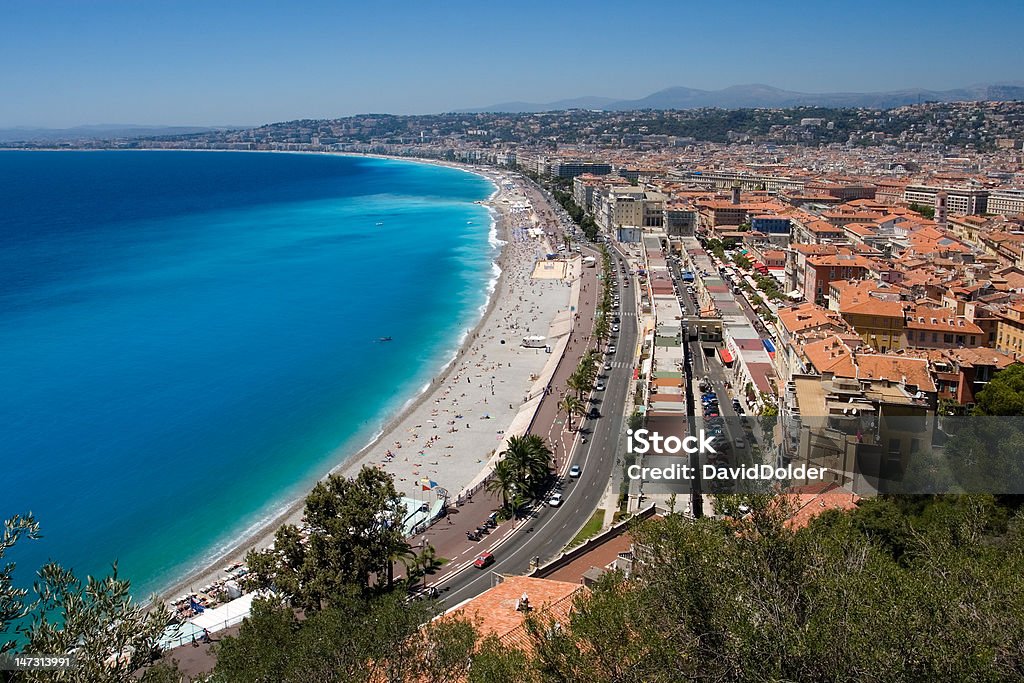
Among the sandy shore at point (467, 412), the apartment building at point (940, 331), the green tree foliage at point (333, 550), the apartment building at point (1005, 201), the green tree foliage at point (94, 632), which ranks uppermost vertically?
the green tree foliage at point (94, 632)

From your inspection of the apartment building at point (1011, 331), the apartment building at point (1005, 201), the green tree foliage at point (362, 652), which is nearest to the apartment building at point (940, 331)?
the apartment building at point (1011, 331)

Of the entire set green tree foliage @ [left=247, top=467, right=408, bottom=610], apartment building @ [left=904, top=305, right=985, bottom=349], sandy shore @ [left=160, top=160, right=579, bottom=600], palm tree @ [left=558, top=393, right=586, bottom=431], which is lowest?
sandy shore @ [left=160, top=160, right=579, bottom=600]

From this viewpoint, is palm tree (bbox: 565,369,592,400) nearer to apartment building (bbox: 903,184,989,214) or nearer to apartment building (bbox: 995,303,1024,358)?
apartment building (bbox: 995,303,1024,358)

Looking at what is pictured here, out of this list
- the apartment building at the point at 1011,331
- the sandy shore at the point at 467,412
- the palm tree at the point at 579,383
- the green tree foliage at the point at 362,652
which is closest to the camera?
the green tree foliage at the point at 362,652

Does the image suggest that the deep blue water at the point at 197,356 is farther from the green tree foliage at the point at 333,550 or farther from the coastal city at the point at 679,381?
the green tree foliage at the point at 333,550

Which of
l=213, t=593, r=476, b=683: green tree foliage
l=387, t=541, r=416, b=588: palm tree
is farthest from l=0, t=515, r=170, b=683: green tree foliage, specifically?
l=387, t=541, r=416, b=588: palm tree

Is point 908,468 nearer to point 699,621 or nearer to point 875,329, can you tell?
point 699,621
